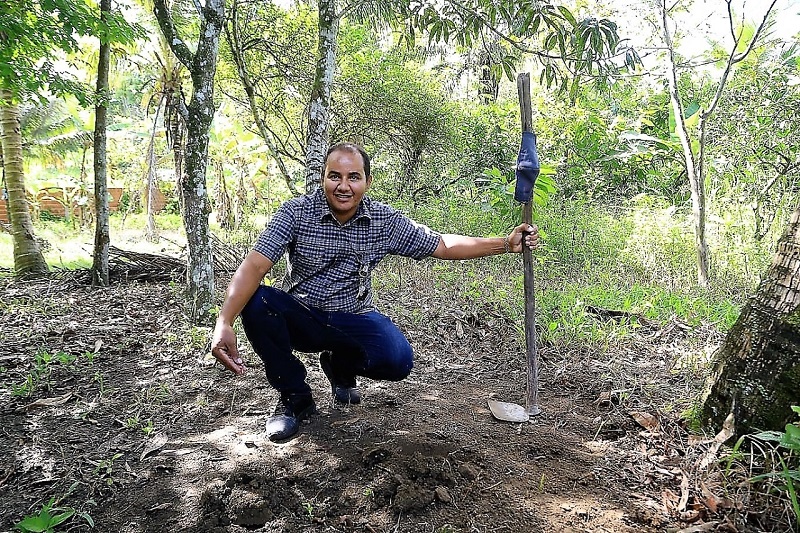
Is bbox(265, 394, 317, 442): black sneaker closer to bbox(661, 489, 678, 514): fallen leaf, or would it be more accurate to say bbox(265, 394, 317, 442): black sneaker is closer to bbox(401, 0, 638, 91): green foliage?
bbox(661, 489, 678, 514): fallen leaf

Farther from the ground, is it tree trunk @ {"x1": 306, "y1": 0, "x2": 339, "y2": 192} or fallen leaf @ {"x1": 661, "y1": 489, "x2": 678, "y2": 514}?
tree trunk @ {"x1": 306, "y1": 0, "x2": 339, "y2": 192}

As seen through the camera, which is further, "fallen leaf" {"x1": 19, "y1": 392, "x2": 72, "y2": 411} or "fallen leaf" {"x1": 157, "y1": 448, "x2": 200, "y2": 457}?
"fallen leaf" {"x1": 19, "y1": 392, "x2": 72, "y2": 411}

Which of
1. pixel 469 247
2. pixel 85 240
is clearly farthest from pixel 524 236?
pixel 85 240

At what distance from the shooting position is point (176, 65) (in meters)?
9.08

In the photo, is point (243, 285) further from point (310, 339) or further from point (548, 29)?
point (548, 29)

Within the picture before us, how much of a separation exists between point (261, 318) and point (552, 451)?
147 centimetres

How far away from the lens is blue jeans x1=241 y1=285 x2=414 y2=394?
2.50 metres

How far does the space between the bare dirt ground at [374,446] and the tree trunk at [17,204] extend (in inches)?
137

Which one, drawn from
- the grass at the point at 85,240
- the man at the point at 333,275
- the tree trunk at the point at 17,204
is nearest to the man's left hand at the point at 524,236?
the man at the point at 333,275

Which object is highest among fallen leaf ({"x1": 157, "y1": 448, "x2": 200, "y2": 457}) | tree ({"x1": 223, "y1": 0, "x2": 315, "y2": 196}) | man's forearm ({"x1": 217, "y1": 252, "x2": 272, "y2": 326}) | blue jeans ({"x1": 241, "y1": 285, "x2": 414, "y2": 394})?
tree ({"x1": 223, "y1": 0, "x2": 315, "y2": 196})

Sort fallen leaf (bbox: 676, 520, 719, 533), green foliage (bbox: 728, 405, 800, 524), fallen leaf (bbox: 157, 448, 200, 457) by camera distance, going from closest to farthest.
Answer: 1. green foliage (bbox: 728, 405, 800, 524)
2. fallen leaf (bbox: 676, 520, 719, 533)
3. fallen leaf (bbox: 157, 448, 200, 457)

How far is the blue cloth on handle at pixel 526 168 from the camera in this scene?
239 centimetres

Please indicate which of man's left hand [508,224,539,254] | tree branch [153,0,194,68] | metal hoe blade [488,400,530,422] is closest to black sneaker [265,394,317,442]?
metal hoe blade [488,400,530,422]

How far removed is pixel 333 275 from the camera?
2.64 meters
